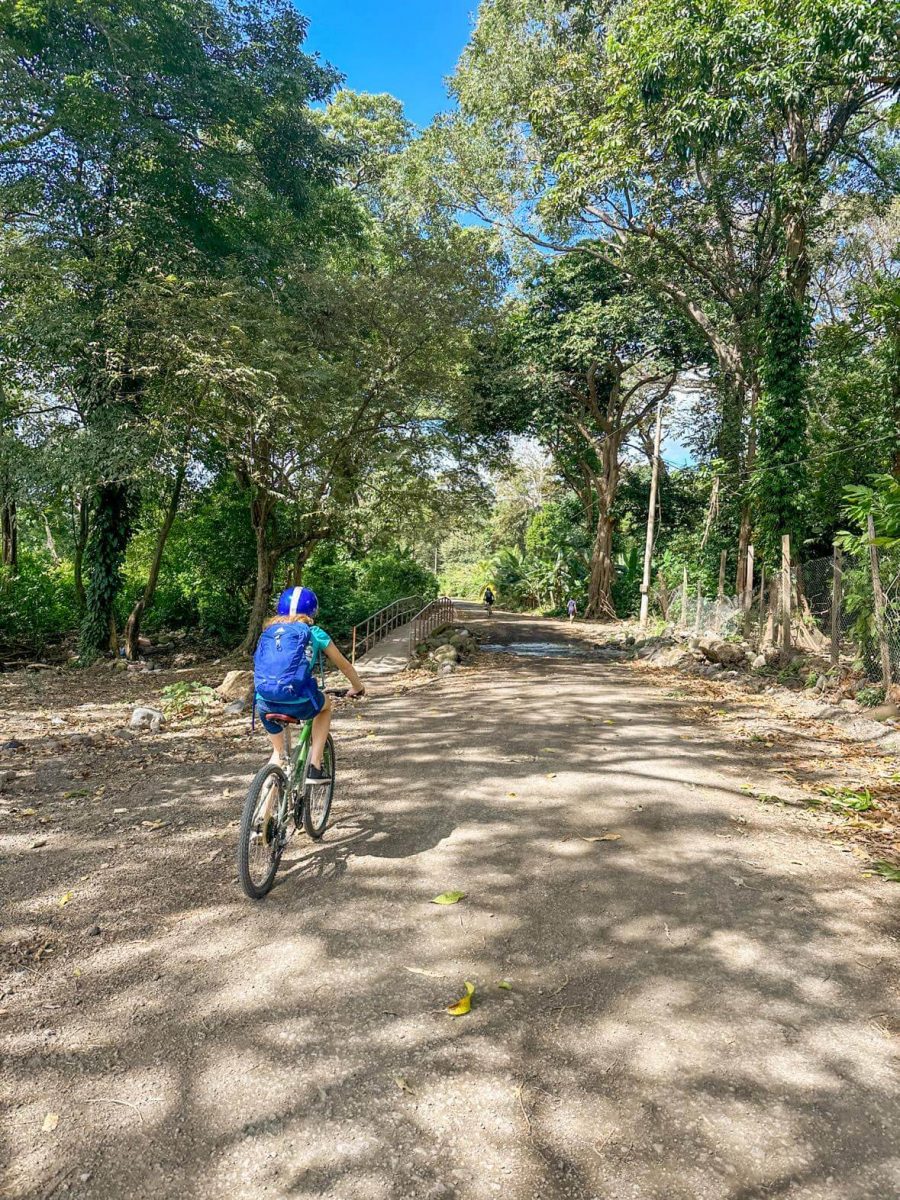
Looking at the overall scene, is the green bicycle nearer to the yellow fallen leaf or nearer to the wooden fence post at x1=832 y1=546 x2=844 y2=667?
the yellow fallen leaf

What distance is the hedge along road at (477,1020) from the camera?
2.05 m

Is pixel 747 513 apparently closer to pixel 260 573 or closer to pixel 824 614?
pixel 824 614

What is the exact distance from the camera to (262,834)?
3.69 m

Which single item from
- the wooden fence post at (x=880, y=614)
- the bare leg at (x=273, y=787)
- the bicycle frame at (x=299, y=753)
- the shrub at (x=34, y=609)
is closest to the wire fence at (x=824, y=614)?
the wooden fence post at (x=880, y=614)

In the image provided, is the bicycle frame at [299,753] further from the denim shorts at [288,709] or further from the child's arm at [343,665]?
the child's arm at [343,665]

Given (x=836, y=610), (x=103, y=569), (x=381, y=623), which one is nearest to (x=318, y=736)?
(x=836, y=610)

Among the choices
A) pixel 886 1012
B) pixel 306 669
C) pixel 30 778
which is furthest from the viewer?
pixel 30 778

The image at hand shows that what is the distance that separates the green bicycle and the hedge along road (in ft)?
0.58

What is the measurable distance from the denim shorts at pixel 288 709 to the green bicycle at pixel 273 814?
4cm

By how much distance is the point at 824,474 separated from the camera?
16.1 meters

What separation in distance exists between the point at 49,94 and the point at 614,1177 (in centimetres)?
1517

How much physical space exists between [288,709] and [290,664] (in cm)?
27

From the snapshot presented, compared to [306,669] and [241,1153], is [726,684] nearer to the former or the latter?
[306,669]

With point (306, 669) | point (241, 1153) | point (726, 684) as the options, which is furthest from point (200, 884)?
point (726, 684)
